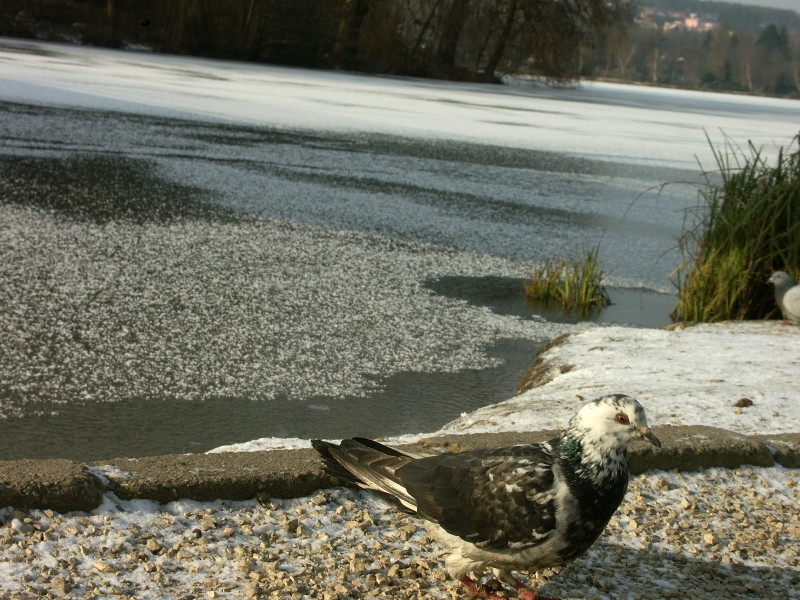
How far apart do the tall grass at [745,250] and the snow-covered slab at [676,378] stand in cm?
30

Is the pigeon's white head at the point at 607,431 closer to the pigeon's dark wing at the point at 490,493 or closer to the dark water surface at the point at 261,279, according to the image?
the pigeon's dark wing at the point at 490,493

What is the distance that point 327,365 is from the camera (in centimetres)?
473

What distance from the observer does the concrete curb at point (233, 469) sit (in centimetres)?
254

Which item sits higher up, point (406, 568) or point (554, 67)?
point (554, 67)

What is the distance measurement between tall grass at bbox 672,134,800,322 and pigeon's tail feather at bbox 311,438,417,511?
3960 millimetres

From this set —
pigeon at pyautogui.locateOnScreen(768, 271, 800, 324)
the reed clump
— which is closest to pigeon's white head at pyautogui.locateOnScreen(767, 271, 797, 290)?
pigeon at pyautogui.locateOnScreen(768, 271, 800, 324)

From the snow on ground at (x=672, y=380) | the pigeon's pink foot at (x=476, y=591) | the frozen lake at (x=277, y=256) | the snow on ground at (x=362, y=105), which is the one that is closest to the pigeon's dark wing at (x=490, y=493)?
the pigeon's pink foot at (x=476, y=591)

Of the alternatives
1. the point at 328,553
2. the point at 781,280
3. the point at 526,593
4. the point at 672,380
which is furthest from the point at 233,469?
the point at 781,280

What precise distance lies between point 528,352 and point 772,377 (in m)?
1.36

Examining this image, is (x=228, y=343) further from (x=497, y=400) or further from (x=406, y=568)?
(x=406, y=568)

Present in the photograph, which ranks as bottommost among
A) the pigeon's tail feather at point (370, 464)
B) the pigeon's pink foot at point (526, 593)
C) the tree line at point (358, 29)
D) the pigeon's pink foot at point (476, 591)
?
the pigeon's pink foot at point (476, 591)

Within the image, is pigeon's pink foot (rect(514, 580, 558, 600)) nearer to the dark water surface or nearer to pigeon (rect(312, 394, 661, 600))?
pigeon (rect(312, 394, 661, 600))

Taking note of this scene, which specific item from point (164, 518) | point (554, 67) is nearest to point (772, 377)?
point (164, 518)

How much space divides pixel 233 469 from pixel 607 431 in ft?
3.62
